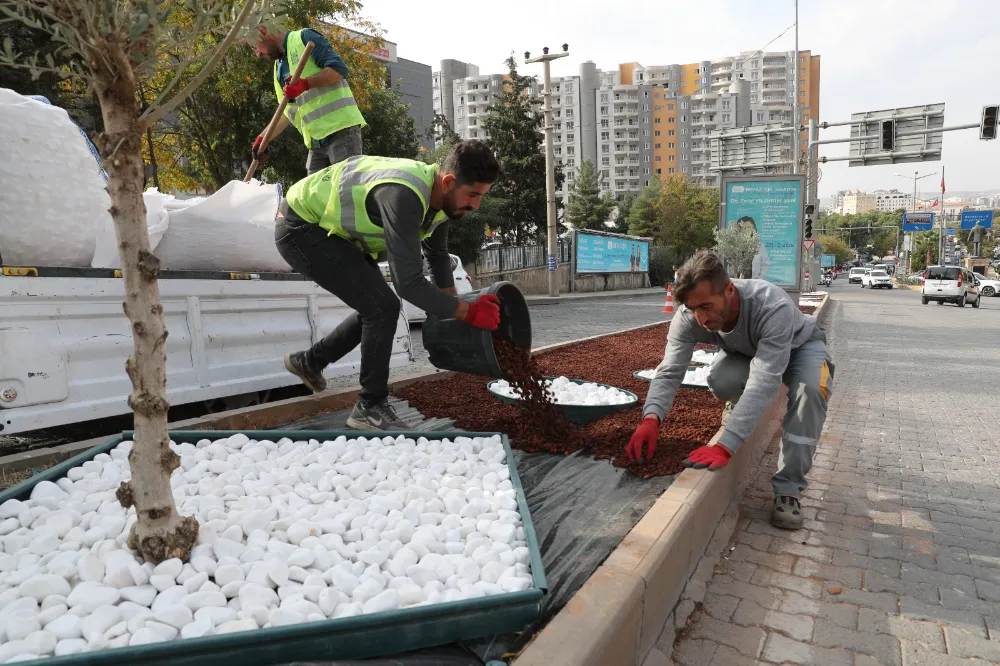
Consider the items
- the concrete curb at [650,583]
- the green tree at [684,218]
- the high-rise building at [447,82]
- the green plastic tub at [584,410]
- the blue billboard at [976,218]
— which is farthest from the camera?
the high-rise building at [447,82]

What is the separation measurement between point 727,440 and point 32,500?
2791mm

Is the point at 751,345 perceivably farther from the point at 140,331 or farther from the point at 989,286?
the point at 989,286

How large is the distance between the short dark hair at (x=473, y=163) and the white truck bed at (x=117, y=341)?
1.91 m

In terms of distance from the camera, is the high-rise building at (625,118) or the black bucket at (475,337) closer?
the black bucket at (475,337)

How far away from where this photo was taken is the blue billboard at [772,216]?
41.1 ft

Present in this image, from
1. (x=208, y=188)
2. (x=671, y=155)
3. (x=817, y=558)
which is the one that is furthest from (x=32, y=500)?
(x=671, y=155)

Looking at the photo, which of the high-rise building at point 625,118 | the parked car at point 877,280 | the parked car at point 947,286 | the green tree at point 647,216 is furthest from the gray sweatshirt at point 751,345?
the high-rise building at point 625,118

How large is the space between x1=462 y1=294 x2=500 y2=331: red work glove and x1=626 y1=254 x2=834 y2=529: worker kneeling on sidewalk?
0.88 meters

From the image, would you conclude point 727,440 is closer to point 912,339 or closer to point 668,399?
point 668,399

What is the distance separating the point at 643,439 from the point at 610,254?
2858 cm

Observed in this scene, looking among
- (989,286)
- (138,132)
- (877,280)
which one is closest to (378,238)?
(138,132)

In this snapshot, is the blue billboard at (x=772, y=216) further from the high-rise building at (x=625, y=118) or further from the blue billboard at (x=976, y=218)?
the high-rise building at (x=625, y=118)

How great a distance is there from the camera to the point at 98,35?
1487 mm

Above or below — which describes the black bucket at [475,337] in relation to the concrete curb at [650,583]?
above
